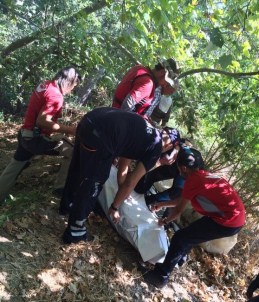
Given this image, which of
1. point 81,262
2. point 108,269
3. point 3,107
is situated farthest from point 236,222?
point 3,107

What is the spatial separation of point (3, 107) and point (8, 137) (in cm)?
544

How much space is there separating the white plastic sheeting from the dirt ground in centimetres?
19

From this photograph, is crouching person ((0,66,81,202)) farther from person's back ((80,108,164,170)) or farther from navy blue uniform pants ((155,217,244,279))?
navy blue uniform pants ((155,217,244,279))

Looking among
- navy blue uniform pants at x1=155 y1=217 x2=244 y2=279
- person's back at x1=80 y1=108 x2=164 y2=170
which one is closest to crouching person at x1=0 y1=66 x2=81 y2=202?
person's back at x1=80 y1=108 x2=164 y2=170

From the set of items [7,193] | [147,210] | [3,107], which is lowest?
[3,107]

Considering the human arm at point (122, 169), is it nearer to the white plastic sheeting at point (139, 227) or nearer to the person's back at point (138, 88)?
the white plastic sheeting at point (139, 227)

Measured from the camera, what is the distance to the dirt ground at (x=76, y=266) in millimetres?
3248

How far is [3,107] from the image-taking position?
12641mm

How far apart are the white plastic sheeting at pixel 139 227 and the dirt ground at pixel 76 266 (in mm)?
187

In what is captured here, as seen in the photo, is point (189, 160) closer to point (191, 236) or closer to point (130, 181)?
point (130, 181)

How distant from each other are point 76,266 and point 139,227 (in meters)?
0.88

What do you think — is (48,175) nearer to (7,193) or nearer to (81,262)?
(7,193)

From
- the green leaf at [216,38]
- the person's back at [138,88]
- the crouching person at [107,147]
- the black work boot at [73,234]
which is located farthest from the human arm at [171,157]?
the green leaf at [216,38]

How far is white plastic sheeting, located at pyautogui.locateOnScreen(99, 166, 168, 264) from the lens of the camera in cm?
400
